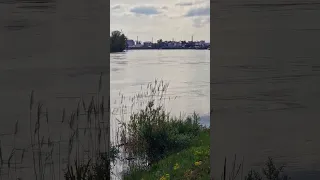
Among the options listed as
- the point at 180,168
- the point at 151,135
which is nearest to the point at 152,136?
the point at 151,135

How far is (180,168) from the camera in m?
4.46

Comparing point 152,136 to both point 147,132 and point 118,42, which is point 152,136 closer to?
point 147,132

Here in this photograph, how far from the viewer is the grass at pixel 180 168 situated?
4.12 metres
